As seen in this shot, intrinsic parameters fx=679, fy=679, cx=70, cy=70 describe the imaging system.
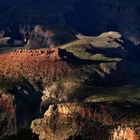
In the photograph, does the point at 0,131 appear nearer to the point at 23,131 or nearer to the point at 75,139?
the point at 23,131

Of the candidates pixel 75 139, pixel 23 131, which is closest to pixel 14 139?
pixel 23 131

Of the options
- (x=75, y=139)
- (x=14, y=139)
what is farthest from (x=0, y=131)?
(x=75, y=139)

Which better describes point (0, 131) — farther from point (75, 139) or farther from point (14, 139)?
point (75, 139)

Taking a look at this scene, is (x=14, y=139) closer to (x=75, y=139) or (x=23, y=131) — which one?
(x=23, y=131)
